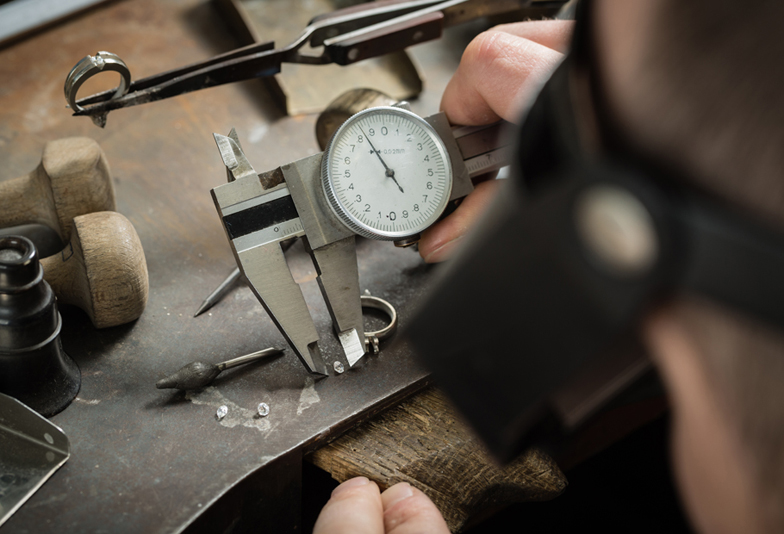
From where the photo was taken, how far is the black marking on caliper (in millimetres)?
912

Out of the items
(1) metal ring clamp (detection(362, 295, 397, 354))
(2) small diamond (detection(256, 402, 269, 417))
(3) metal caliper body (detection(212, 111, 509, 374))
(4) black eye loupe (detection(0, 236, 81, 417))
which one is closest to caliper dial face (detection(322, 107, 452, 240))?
(3) metal caliper body (detection(212, 111, 509, 374))

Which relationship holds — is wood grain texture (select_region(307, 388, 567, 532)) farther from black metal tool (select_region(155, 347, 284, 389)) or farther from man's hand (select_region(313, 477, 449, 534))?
black metal tool (select_region(155, 347, 284, 389))

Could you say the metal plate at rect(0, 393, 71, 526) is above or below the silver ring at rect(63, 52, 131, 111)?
below

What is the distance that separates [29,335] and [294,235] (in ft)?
1.34

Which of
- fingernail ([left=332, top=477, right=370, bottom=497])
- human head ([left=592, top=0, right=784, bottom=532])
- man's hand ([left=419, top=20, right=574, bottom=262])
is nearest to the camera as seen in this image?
human head ([left=592, top=0, right=784, bottom=532])

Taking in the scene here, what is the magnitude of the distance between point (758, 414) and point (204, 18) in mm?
1685

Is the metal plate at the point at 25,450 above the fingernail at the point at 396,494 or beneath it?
above

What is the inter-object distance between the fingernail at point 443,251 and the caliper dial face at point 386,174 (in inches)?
2.7

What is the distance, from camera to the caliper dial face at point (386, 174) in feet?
3.07

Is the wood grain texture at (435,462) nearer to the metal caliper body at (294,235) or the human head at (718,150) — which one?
the metal caliper body at (294,235)

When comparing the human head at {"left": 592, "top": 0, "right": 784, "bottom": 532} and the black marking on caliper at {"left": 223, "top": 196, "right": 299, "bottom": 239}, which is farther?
→ the black marking on caliper at {"left": 223, "top": 196, "right": 299, "bottom": 239}

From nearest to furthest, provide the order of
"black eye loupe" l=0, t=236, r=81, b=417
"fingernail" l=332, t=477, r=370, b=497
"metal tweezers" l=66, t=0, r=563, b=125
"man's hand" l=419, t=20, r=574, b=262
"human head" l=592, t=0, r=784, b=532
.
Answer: "human head" l=592, t=0, r=784, b=532, "black eye loupe" l=0, t=236, r=81, b=417, "fingernail" l=332, t=477, r=370, b=497, "man's hand" l=419, t=20, r=574, b=262, "metal tweezers" l=66, t=0, r=563, b=125

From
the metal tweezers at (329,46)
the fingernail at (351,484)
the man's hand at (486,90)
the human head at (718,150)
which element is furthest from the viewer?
the metal tweezers at (329,46)

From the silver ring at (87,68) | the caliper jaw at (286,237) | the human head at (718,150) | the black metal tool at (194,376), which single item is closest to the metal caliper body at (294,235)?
the caliper jaw at (286,237)
